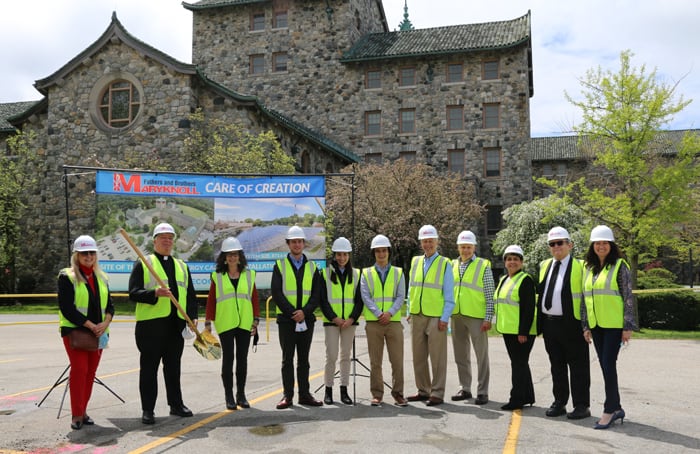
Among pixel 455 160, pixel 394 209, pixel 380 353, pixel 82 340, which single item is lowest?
pixel 380 353

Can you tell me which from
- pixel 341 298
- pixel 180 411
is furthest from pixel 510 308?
pixel 180 411

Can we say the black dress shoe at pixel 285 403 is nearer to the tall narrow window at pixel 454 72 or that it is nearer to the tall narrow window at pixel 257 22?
the tall narrow window at pixel 454 72

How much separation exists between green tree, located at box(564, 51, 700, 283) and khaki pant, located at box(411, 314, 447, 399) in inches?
503

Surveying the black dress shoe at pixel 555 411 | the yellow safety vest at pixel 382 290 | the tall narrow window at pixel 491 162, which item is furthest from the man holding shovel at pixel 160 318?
the tall narrow window at pixel 491 162

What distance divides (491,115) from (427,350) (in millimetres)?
32631

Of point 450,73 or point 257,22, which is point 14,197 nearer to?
point 257,22

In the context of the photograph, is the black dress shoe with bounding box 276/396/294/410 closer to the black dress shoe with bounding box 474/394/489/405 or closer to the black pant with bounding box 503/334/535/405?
the black dress shoe with bounding box 474/394/489/405

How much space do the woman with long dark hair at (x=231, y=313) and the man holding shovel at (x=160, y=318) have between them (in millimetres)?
338

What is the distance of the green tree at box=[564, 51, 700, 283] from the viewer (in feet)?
62.5

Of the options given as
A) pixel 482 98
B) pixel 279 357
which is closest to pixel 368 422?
pixel 279 357

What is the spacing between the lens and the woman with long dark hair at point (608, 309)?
22.3ft

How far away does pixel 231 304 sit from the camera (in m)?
7.68

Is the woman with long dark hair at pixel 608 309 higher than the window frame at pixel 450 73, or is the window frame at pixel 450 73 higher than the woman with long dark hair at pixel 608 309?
the window frame at pixel 450 73

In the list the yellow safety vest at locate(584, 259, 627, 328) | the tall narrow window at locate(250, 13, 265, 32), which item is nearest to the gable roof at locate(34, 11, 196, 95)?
the tall narrow window at locate(250, 13, 265, 32)
